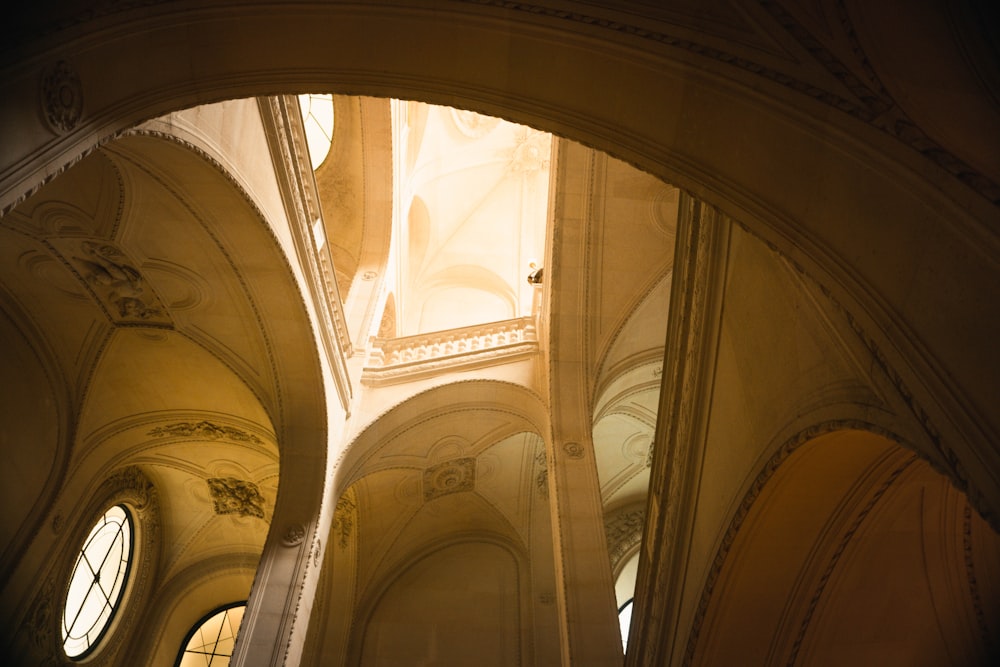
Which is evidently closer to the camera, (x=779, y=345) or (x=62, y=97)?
(x=62, y=97)

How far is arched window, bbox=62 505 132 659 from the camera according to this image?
8633 mm

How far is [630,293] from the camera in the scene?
8.79 metres

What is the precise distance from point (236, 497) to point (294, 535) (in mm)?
4195

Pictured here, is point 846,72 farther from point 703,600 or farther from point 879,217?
point 703,600

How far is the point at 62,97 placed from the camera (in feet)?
8.40

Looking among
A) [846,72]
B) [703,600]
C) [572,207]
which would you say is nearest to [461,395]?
[572,207]

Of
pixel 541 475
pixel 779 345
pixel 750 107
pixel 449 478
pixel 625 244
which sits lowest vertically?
pixel 779 345

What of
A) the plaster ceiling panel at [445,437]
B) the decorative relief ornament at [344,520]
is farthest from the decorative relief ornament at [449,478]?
the decorative relief ornament at [344,520]

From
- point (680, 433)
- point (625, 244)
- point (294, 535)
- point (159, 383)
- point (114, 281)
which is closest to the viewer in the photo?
point (680, 433)

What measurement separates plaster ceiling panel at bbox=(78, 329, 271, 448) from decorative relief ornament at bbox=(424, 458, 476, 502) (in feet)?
8.45

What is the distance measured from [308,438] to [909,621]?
17.9ft

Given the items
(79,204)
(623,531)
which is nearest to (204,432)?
(79,204)

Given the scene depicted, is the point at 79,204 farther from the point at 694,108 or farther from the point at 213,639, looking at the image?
the point at 213,639

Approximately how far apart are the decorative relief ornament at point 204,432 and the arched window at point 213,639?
3679mm
